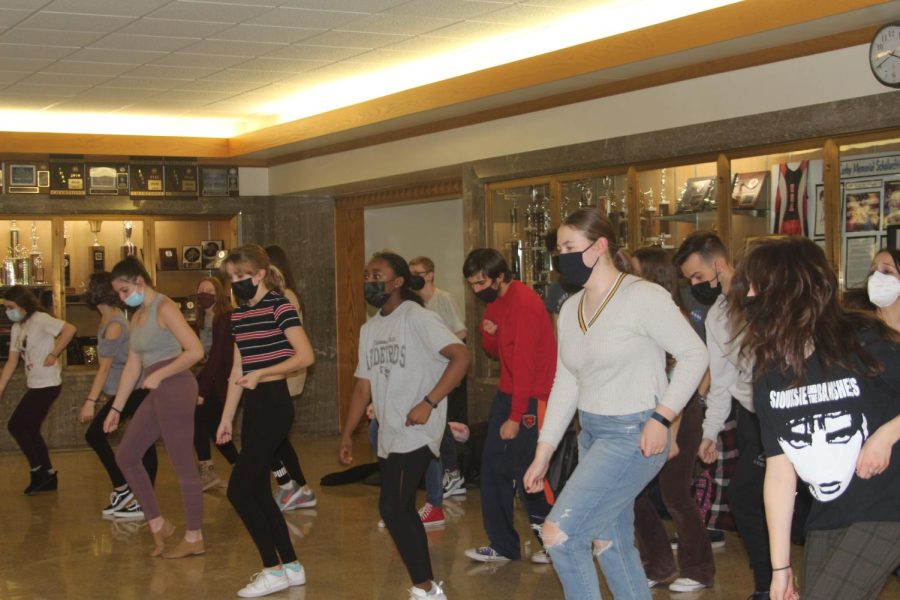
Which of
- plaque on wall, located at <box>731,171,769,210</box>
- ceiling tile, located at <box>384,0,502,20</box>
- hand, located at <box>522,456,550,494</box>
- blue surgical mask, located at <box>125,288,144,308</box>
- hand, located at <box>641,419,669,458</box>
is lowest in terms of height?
hand, located at <box>522,456,550,494</box>

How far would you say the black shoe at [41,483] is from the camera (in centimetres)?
836

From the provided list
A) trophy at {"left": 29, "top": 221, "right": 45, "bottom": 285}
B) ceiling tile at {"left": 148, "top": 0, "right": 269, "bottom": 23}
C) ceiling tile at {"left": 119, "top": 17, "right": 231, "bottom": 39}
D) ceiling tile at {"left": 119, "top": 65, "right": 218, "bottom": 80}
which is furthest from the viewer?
trophy at {"left": 29, "top": 221, "right": 45, "bottom": 285}

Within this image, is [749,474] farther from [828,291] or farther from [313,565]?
[313,565]

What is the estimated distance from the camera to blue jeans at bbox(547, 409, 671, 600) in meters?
3.57

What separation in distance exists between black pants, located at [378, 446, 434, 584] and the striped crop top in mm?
797

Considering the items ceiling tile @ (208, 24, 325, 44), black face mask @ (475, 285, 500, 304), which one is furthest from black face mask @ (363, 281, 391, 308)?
ceiling tile @ (208, 24, 325, 44)

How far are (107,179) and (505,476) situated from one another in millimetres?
6716

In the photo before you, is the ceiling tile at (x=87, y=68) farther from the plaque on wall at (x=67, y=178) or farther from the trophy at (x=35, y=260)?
the trophy at (x=35, y=260)

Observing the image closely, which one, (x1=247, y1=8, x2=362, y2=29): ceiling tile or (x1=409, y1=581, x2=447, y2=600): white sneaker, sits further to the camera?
(x1=247, y1=8, x2=362, y2=29): ceiling tile

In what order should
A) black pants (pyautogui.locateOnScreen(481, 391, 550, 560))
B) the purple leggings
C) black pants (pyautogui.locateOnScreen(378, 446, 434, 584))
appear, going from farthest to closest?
the purple leggings, black pants (pyautogui.locateOnScreen(481, 391, 550, 560)), black pants (pyautogui.locateOnScreen(378, 446, 434, 584))

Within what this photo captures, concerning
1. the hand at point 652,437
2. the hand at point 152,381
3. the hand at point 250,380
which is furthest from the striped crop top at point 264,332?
the hand at point 652,437

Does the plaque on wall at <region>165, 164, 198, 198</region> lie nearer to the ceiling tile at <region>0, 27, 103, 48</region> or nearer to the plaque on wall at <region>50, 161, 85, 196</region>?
the plaque on wall at <region>50, 161, 85, 196</region>

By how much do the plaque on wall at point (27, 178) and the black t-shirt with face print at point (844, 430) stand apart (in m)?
9.32

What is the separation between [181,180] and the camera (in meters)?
11.1
